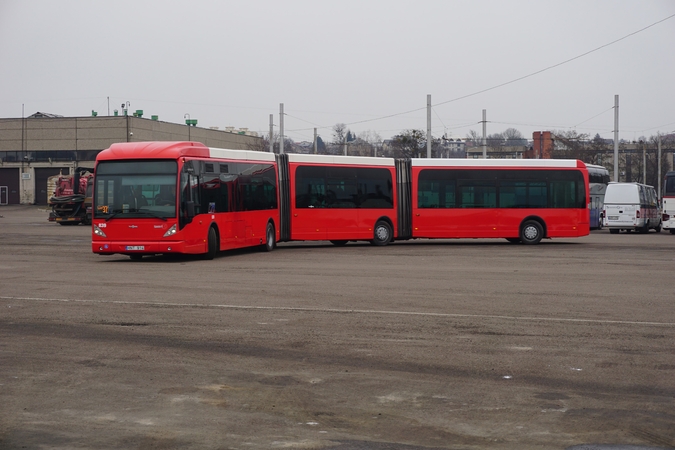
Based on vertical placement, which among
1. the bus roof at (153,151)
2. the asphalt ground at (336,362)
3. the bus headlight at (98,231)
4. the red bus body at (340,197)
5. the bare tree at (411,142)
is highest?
the bare tree at (411,142)

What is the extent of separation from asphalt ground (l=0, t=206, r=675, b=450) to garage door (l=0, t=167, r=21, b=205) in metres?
74.3

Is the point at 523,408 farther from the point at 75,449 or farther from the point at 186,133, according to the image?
the point at 186,133

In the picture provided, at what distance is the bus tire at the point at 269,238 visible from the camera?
90.5 ft

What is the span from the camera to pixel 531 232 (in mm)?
30953

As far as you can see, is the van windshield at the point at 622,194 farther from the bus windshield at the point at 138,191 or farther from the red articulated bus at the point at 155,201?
the bus windshield at the point at 138,191

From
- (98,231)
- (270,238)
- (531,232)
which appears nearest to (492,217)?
(531,232)

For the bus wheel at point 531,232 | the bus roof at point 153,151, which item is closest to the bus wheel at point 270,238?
the bus roof at point 153,151

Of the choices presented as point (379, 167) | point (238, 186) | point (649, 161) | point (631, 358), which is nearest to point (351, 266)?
point (238, 186)

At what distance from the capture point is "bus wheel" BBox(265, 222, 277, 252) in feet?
90.5

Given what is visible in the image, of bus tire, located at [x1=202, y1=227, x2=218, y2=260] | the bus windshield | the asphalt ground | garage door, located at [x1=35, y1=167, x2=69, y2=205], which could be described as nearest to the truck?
bus tire, located at [x1=202, y1=227, x2=218, y2=260]

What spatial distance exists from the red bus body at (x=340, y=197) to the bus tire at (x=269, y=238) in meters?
1.32

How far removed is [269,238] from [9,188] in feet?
220

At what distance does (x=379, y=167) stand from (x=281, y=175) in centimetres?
354

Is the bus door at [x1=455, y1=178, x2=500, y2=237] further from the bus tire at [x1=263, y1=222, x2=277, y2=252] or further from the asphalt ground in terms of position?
the asphalt ground
